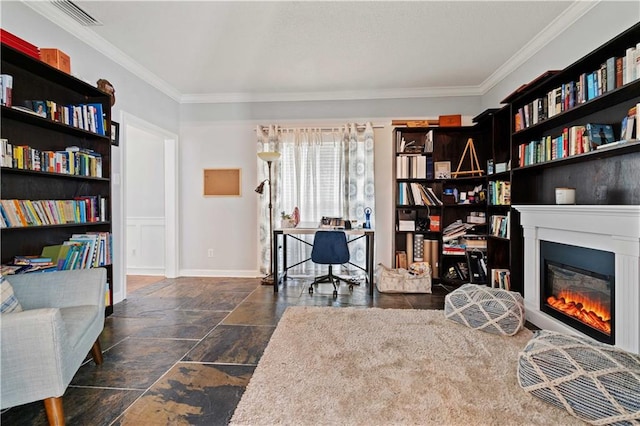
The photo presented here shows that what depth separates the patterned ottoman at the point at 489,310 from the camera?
2.34 metres

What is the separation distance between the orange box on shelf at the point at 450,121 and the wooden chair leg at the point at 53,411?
4.36 m

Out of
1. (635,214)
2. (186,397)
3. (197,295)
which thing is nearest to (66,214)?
(197,295)

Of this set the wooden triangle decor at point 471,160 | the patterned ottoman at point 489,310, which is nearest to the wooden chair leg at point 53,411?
the patterned ottoman at point 489,310

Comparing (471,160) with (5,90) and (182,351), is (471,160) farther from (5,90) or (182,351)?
(5,90)

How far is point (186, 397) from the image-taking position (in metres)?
1.61

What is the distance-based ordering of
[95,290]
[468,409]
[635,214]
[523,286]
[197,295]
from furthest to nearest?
[197,295]
[523,286]
[95,290]
[635,214]
[468,409]

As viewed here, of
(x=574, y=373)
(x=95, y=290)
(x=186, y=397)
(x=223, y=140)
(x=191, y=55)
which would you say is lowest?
(x=186, y=397)

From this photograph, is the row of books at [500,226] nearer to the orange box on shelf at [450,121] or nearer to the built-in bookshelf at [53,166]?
the orange box on shelf at [450,121]

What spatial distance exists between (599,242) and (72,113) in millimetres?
4170

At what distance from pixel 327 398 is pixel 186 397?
0.77 m

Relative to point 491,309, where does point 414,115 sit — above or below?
above

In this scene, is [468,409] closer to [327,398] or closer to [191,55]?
[327,398]

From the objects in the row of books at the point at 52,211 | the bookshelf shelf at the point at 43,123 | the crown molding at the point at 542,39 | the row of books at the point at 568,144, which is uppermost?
the crown molding at the point at 542,39

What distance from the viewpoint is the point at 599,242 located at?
2.03 meters
